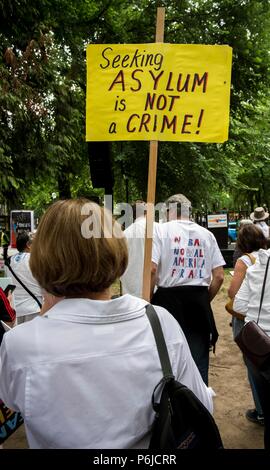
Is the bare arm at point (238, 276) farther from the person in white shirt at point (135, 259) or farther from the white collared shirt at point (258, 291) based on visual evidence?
the person in white shirt at point (135, 259)

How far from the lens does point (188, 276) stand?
3365 mm

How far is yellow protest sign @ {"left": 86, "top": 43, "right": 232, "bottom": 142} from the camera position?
3.19 m

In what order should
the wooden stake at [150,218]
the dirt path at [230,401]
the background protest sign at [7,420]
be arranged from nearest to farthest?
the background protest sign at [7,420]
the wooden stake at [150,218]
the dirt path at [230,401]

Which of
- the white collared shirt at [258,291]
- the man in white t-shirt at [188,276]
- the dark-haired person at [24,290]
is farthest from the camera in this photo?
the dark-haired person at [24,290]

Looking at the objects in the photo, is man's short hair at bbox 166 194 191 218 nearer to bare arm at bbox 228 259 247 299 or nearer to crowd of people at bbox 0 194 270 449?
bare arm at bbox 228 259 247 299

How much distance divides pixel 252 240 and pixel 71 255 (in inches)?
111

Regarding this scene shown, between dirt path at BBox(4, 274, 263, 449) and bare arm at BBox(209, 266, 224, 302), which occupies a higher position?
bare arm at BBox(209, 266, 224, 302)

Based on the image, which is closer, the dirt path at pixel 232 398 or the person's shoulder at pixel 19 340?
the person's shoulder at pixel 19 340

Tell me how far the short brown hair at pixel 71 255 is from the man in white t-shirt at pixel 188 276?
1.94 meters

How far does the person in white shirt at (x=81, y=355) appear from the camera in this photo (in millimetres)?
1283

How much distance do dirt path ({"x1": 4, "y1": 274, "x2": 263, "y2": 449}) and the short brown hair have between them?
2.62 metres

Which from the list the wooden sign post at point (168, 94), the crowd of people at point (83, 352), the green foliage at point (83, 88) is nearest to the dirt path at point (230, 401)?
the wooden sign post at point (168, 94)

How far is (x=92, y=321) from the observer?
133cm

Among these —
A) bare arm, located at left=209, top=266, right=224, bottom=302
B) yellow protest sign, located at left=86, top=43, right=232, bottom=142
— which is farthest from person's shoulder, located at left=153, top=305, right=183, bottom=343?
bare arm, located at left=209, top=266, right=224, bottom=302
